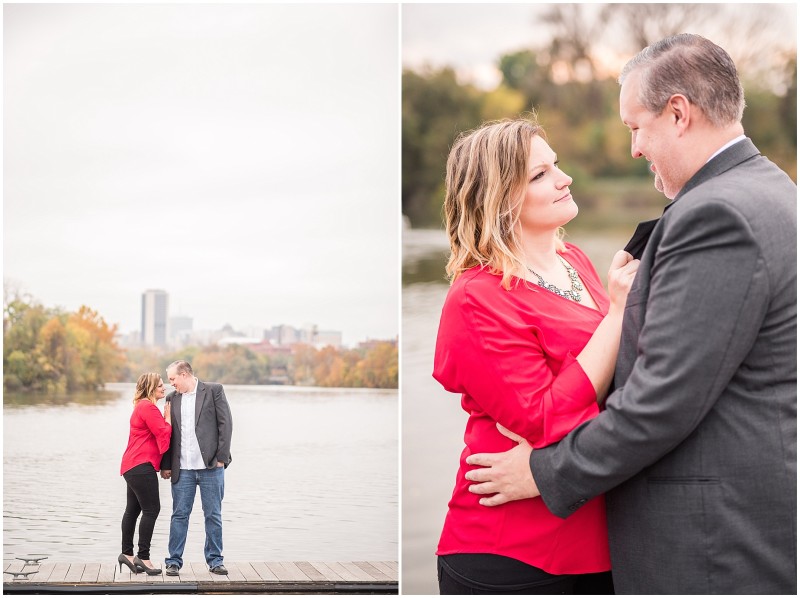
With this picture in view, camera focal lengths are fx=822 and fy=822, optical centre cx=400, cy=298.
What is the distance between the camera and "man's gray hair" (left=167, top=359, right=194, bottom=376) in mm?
2674

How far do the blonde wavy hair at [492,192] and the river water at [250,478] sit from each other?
4.47ft

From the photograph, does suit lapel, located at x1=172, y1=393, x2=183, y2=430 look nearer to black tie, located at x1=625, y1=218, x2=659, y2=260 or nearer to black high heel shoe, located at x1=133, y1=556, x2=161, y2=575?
black high heel shoe, located at x1=133, y1=556, x2=161, y2=575

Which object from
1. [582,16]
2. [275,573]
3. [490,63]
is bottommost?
[275,573]

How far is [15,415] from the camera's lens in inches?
106

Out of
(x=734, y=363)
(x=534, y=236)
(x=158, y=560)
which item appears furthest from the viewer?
(x=158, y=560)

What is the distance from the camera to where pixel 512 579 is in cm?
153

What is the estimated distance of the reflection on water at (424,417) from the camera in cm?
452

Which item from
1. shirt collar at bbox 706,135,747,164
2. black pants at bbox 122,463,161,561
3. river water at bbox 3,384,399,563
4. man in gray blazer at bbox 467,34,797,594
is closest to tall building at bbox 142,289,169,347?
river water at bbox 3,384,399,563

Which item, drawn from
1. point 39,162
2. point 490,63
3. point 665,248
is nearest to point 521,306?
point 665,248

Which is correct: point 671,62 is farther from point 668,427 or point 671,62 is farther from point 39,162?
point 39,162

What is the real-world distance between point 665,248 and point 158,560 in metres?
2.03

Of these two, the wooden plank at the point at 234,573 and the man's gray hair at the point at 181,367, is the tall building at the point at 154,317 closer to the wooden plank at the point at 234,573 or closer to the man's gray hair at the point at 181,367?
the man's gray hair at the point at 181,367

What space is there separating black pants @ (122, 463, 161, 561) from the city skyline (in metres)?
0.47

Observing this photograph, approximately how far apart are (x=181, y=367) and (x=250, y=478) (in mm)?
439
